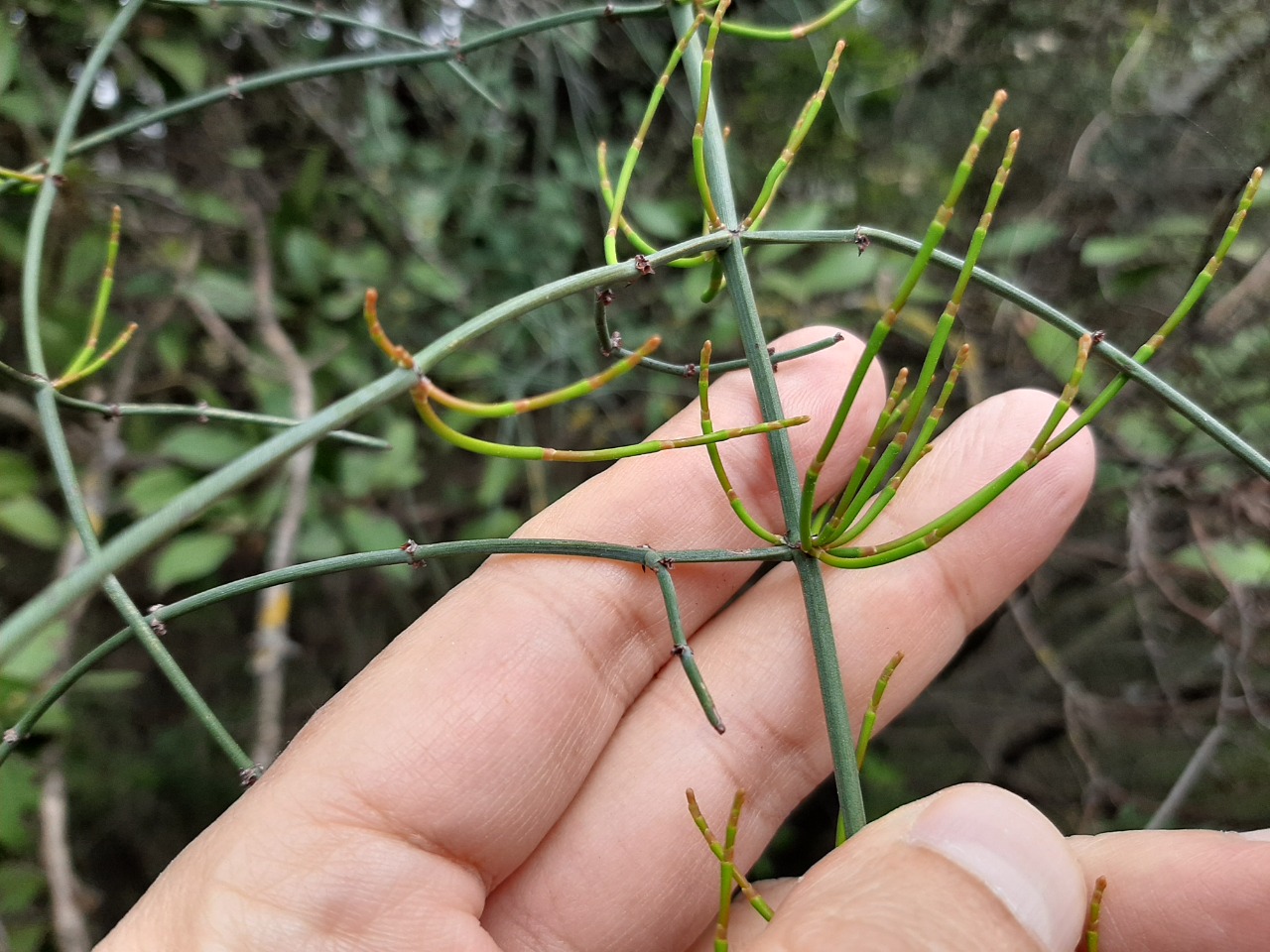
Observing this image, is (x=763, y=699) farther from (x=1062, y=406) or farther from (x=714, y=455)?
(x=1062, y=406)

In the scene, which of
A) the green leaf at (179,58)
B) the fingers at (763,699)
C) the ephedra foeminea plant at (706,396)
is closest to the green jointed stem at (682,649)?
the ephedra foeminea plant at (706,396)

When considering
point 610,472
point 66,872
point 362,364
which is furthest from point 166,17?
point 66,872

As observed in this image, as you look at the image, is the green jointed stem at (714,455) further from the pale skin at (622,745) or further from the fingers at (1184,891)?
the fingers at (1184,891)

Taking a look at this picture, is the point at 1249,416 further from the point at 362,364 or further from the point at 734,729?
the point at 362,364

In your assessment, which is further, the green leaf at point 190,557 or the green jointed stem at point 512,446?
the green leaf at point 190,557

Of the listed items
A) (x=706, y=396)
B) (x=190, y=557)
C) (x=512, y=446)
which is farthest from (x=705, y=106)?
(x=190, y=557)

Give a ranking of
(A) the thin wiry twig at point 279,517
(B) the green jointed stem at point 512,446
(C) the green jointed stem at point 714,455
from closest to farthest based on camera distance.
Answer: (B) the green jointed stem at point 512,446 < (C) the green jointed stem at point 714,455 < (A) the thin wiry twig at point 279,517

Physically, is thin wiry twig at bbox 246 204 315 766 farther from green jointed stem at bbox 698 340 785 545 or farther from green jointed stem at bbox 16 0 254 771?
green jointed stem at bbox 698 340 785 545
